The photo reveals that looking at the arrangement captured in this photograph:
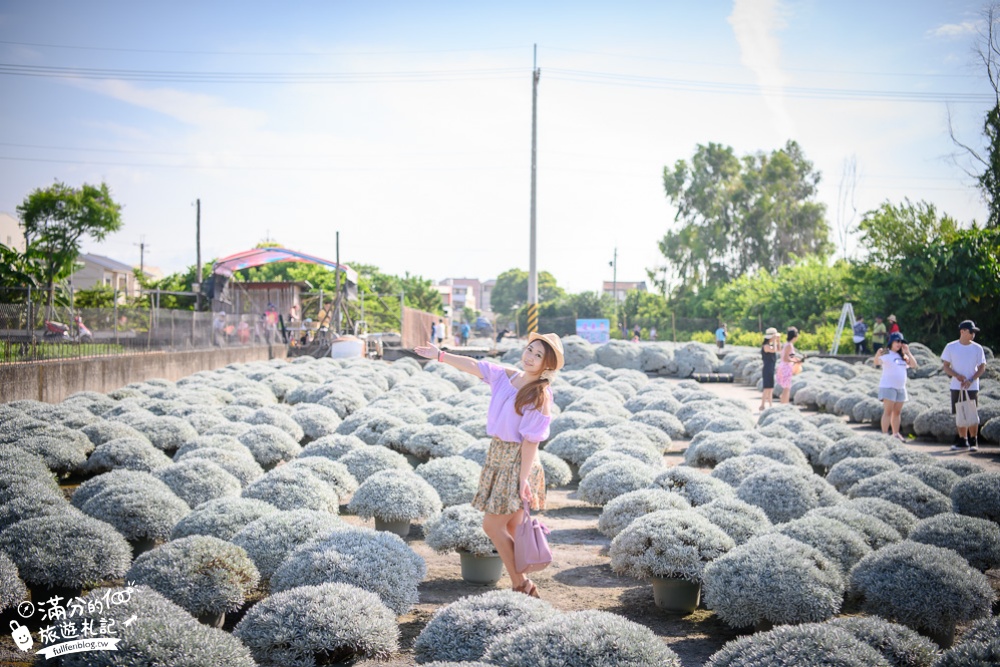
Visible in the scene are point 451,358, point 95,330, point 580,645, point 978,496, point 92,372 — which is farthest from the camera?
point 95,330

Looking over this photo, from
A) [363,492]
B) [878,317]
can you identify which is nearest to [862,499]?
[363,492]

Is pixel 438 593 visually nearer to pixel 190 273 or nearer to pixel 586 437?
pixel 586 437

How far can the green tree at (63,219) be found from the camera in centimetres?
3709

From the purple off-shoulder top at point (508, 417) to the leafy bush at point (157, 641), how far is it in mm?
2194

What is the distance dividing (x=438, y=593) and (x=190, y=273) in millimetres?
43596

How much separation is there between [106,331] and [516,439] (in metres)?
17.0

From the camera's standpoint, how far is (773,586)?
18.0 feet

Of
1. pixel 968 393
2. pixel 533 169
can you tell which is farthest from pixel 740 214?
pixel 968 393

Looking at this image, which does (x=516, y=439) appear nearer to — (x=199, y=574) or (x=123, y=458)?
(x=199, y=574)

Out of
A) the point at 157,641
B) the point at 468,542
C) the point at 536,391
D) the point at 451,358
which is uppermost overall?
the point at 451,358

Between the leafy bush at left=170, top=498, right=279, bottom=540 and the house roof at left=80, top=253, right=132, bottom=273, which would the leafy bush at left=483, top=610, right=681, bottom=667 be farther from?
the house roof at left=80, top=253, right=132, bottom=273

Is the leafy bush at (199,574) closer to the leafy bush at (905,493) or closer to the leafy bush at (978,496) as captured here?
the leafy bush at (905,493)

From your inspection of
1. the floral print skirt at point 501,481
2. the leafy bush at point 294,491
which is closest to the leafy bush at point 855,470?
the floral print skirt at point 501,481

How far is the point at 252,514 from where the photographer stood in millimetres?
7008
